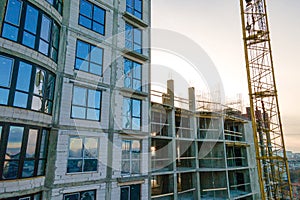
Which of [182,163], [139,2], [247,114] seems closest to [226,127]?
[247,114]

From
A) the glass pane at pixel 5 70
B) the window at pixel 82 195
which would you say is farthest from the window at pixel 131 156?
the glass pane at pixel 5 70

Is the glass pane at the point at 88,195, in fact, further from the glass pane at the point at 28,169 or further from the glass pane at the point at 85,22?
the glass pane at the point at 85,22

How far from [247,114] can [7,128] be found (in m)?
30.9

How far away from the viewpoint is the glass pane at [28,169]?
8.41 m

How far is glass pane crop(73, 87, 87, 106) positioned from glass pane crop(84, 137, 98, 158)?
2163 mm

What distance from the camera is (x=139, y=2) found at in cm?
1672

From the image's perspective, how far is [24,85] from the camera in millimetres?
8750

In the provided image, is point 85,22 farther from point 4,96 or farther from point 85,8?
point 4,96

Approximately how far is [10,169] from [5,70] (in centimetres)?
412

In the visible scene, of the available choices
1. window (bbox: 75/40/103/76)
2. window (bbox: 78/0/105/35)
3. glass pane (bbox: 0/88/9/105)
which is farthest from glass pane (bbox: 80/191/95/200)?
window (bbox: 78/0/105/35)

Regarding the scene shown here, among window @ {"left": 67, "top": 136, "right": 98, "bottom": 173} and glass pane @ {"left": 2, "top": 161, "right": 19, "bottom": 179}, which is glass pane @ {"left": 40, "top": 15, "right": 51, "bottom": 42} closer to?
window @ {"left": 67, "top": 136, "right": 98, "bottom": 173}

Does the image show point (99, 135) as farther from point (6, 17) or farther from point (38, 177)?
point (6, 17)

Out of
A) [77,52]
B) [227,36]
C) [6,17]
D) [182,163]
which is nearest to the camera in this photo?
[6,17]

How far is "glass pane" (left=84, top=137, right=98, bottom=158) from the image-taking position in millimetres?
11180
